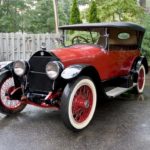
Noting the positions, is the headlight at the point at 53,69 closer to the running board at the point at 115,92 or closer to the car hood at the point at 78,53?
the car hood at the point at 78,53

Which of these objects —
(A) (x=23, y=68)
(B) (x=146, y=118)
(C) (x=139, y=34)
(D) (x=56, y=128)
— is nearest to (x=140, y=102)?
(B) (x=146, y=118)

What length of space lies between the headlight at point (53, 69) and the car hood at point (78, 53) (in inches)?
10.0

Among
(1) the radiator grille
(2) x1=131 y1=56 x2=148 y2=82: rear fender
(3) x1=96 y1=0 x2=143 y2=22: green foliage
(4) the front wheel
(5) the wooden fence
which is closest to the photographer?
(4) the front wheel

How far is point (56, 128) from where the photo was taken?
148 inches

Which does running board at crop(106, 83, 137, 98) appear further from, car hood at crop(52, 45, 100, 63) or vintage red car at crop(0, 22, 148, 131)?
car hood at crop(52, 45, 100, 63)

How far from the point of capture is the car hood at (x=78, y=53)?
3.92 meters

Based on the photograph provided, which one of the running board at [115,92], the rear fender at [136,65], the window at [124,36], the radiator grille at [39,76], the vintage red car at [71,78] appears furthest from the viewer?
the window at [124,36]

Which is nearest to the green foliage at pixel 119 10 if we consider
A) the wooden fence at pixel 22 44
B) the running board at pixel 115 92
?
the wooden fence at pixel 22 44

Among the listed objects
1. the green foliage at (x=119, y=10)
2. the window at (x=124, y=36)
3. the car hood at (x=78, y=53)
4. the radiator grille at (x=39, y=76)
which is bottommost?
the radiator grille at (x=39, y=76)

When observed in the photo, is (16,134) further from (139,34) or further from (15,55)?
(15,55)

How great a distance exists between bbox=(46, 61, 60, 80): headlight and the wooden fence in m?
6.45

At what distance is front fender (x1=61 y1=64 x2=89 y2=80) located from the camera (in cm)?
347

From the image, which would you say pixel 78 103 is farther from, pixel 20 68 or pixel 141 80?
pixel 141 80

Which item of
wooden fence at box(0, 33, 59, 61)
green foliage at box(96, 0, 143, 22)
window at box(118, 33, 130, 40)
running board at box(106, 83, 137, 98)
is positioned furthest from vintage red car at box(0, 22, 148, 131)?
green foliage at box(96, 0, 143, 22)
